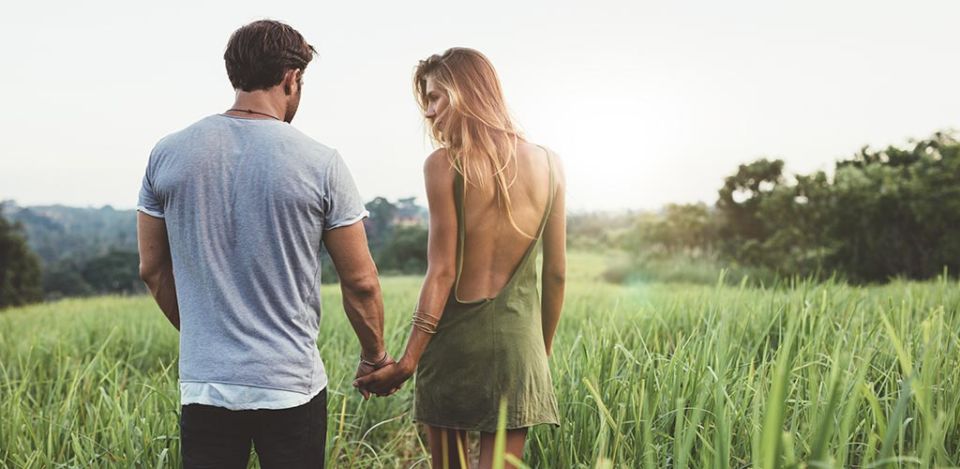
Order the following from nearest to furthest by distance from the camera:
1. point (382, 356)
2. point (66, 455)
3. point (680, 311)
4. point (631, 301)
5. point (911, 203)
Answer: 1. point (382, 356)
2. point (66, 455)
3. point (680, 311)
4. point (631, 301)
5. point (911, 203)

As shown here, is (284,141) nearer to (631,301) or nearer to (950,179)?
(631,301)

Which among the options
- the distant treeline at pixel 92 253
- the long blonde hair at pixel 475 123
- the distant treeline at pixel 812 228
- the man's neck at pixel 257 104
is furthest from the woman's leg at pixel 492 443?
the distant treeline at pixel 92 253

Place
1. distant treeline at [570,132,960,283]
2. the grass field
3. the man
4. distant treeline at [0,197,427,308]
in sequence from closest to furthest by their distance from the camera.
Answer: the grass field → the man → distant treeline at [570,132,960,283] → distant treeline at [0,197,427,308]

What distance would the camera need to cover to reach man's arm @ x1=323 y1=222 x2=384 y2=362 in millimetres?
2004

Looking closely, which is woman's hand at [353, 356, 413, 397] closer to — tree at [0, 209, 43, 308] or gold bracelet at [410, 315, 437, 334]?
gold bracelet at [410, 315, 437, 334]

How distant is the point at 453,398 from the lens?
7.18ft

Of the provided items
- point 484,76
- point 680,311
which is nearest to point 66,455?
point 484,76

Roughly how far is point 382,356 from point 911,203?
46.1 feet

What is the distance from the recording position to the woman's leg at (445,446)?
2252mm

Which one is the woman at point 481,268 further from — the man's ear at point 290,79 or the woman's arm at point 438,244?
the man's ear at point 290,79

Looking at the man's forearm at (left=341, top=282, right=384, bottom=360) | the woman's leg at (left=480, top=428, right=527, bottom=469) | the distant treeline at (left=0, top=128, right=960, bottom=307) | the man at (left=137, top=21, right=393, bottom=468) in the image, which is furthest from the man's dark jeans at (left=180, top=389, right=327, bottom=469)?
the distant treeline at (left=0, top=128, right=960, bottom=307)

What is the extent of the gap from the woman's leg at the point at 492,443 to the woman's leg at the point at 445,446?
0.32 ft

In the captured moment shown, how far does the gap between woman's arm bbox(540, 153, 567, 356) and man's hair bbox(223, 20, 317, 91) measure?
88 cm

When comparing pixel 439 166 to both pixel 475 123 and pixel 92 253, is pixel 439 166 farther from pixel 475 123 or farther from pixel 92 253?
pixel 92 253
